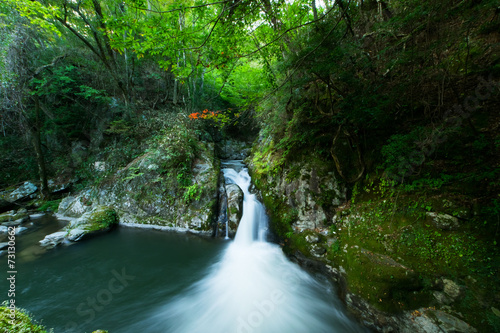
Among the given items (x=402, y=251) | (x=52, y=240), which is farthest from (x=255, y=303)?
(x=52, y=240)

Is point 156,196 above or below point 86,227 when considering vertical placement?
above

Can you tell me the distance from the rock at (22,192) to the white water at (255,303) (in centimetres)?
1051

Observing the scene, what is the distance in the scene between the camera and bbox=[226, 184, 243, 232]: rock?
6.28m

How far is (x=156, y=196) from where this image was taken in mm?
7324

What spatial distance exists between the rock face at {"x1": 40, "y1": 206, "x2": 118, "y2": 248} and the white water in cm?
442

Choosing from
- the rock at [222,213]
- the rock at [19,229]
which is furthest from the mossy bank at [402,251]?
the rock at [19,229]

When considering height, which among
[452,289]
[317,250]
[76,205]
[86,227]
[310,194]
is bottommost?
[86,227]

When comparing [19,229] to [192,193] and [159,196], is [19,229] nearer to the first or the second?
[159,196]

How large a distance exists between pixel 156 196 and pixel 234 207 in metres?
3.41

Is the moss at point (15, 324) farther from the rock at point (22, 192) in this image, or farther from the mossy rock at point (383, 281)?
the rock at point (22, 192)

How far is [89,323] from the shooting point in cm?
334

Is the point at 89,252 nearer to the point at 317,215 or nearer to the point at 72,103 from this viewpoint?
the point at 317,215

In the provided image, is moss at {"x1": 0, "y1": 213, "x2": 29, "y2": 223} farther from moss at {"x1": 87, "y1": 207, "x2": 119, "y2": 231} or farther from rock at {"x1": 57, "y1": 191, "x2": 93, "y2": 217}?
moss at {"x1": 87, "y1": 207, "x2": 119, "y2": 231}

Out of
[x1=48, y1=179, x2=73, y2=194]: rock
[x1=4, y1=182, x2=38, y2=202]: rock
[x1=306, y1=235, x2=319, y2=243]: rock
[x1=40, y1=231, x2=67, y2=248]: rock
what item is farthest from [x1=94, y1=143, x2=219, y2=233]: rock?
[x1=306, y1=235, x2=319, y2=243]: rock
